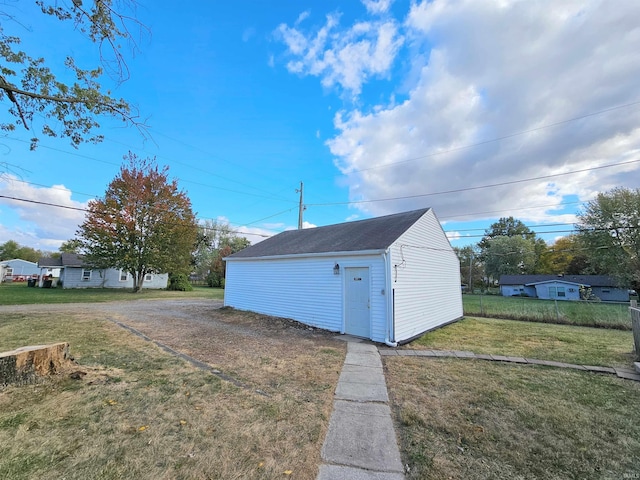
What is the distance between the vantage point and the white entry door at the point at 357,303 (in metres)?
8.16

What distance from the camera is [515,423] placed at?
10.6 feet

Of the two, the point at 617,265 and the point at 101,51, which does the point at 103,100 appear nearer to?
the point at 101,51

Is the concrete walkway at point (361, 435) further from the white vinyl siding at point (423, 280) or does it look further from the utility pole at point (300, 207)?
the utility pole at point (300, 207)

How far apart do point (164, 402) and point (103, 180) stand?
24.2 m

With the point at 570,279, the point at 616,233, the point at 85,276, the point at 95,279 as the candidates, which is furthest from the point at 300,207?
the point at 570,279

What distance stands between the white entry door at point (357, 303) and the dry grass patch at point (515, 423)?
2.94 metres

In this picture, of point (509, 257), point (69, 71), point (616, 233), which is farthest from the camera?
point (509, 257)

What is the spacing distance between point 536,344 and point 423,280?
345cm

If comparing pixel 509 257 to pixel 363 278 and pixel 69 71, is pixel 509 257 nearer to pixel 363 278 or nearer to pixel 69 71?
pixel 363 278

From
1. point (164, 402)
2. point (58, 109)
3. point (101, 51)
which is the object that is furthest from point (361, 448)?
point (58, 109)

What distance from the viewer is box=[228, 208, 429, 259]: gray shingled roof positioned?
28.3 ft

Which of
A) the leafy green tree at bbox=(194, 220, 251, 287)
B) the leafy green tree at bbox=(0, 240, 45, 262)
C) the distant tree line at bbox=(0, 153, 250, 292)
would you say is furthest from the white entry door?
the leafy green tree at bbox=(0, 240, 45, 262)

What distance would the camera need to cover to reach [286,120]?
12477mm

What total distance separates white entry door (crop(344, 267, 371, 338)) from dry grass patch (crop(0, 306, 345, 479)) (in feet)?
6.20
